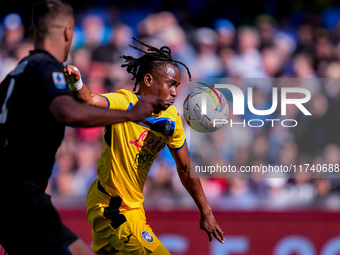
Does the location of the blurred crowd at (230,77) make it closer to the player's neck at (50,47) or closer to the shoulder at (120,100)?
the shoulder at (120,100)

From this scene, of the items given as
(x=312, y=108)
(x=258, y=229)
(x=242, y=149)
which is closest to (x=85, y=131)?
(x=242, y=149)

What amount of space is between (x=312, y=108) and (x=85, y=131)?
372 cm

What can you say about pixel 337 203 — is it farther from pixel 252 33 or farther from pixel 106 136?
pixel 106 136

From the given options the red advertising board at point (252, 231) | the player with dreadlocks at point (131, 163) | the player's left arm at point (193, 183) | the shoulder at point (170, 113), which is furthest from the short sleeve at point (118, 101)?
the red advertising board at point (252, 231)

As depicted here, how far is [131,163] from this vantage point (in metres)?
4.66

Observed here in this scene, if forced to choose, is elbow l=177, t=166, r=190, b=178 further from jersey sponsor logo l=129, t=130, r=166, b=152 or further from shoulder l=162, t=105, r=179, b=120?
shoulder l=162, t=105, r=179, b=120

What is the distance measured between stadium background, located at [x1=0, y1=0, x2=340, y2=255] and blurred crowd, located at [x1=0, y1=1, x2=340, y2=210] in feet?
0.06

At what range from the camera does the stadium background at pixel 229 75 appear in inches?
283

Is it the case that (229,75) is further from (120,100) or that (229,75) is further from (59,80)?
(59,80)

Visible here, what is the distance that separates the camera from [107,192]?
4656mm

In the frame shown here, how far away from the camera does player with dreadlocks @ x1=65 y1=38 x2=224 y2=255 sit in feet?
14.8

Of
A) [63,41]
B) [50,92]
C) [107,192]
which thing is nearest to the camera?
[50,92]

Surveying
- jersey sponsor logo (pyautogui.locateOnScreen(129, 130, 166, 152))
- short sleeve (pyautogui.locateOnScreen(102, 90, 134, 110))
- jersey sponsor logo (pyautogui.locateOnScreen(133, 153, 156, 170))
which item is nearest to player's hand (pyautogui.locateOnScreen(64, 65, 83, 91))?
short sleeve (pyautogui.locateOnScreen(102, 90, 134, 110))

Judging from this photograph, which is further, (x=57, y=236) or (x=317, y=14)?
(x=317, y=14)
